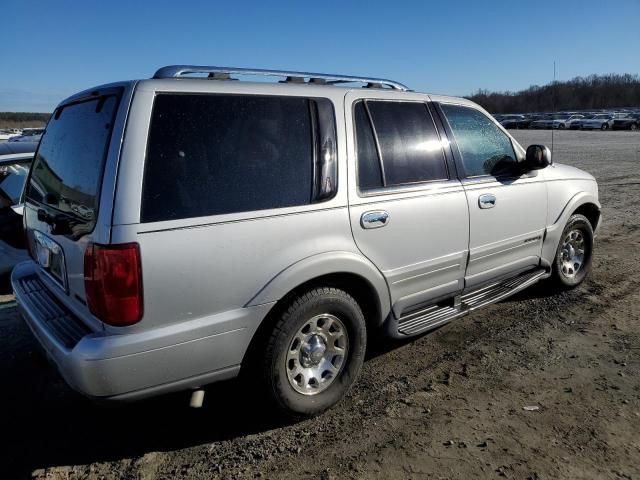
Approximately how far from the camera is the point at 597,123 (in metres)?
51.2

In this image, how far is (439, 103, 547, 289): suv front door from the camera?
12.6 feet

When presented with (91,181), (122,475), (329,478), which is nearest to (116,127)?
(91,181)

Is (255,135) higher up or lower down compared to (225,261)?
higher up

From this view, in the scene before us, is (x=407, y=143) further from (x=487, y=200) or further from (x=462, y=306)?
(x=462, y=306)

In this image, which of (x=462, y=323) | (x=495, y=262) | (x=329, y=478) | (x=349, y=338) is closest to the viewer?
(x=329, y=478)

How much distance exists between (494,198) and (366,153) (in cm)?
129

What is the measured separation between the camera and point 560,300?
4.88 metres

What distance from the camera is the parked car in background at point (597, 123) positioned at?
165ft

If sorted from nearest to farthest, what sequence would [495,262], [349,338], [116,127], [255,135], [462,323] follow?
[116,127]
[255,135]
[349,338]
[495,262]
[462,323]

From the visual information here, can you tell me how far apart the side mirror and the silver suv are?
0.53 m

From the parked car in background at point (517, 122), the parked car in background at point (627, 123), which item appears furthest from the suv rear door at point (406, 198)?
the parked car in background at point (517, 122)

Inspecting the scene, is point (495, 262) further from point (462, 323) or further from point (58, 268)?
point (58, 268)

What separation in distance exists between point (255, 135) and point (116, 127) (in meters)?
0.71

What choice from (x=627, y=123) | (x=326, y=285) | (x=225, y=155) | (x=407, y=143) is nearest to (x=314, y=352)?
(x=326, y=285)
